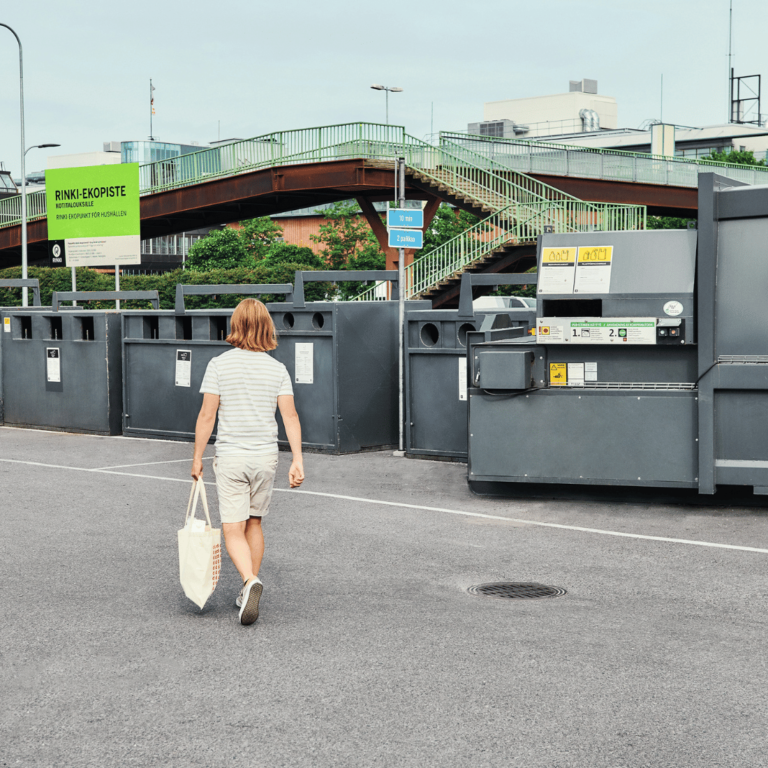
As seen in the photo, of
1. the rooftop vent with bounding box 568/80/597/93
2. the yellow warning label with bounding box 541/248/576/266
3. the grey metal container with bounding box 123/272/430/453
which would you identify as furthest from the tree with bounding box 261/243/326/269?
the rooftop vent with bounding box 568/80/597/93

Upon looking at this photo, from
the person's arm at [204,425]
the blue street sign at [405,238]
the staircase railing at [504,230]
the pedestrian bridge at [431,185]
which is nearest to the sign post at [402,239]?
the blue street sign at [405,238]

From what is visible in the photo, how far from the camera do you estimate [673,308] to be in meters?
9.03

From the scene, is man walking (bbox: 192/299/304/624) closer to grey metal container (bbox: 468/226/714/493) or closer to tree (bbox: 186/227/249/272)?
grey metal container (bbox: 468/226/714/493)

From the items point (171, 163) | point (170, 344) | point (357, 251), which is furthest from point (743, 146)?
point (170, 344)

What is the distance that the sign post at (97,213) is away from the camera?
23.7 meters

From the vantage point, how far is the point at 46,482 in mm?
10961

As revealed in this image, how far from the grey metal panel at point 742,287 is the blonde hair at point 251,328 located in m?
4.49

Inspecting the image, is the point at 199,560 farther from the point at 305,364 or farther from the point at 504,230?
the point at 504,230

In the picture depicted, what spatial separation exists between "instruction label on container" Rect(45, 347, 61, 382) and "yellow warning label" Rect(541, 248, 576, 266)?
8.58 meters

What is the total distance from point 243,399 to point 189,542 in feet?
2.74

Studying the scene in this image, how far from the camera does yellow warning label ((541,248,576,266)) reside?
9.48 metres

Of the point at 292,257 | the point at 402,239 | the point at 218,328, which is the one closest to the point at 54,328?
the point at 218,328

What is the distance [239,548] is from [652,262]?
4.88 meters

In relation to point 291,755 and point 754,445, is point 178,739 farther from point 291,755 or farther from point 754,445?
point 754,445
